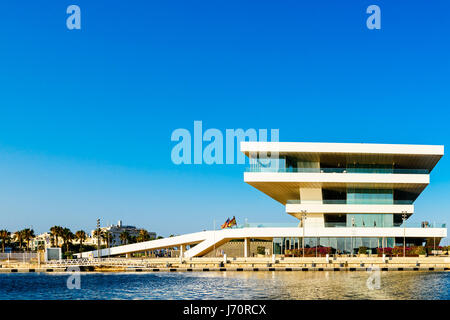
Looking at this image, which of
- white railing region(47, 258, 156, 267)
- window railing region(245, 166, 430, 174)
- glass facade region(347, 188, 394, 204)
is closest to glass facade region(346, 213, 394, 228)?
glass facade region(347, 188, 394, 204)

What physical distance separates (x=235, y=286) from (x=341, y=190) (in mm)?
30398

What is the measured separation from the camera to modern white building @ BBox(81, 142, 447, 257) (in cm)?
6412

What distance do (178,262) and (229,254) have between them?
10.4 m

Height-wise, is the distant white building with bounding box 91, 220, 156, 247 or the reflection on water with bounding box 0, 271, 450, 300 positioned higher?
the reflection on water with bounding box 0, 271, 450, 300

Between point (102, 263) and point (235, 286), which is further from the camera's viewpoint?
point (102, 263)

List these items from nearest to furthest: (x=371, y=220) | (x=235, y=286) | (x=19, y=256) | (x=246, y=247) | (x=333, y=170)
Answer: (x=235, y=286), (x=333, y=170), (x=371, y=220), (x=246, y=247), (x=19, y=256)

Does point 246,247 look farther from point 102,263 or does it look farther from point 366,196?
point 102,263

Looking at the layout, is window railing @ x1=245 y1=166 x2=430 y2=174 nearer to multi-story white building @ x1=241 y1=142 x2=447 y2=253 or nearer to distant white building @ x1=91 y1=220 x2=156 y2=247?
multi-story white building @ x1=241 y1=142 x2=447 y2=253

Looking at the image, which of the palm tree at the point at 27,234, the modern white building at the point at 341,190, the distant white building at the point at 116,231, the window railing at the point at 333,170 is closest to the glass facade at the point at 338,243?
the modern white building at the point at 341,190

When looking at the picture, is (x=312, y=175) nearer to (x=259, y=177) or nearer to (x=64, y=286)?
(x=259, y=177)

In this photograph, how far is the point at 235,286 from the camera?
4072cm

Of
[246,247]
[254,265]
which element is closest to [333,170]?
[246,247]

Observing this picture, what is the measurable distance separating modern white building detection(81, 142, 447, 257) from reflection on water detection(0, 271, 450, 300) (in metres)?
14.3
